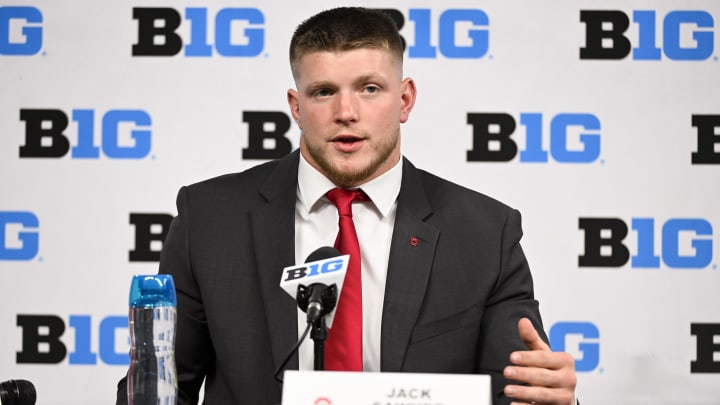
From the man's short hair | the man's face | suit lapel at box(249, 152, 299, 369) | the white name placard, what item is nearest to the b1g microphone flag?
the white name placard

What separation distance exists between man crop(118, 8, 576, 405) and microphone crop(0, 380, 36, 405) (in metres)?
0.52

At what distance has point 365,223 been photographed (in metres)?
2.03

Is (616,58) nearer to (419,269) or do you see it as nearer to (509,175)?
(509,175)

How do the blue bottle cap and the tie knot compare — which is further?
the tie knot

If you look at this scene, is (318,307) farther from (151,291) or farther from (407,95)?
(407,95)

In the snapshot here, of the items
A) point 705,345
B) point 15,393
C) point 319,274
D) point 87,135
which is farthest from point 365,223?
point 705,345

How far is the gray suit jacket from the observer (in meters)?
1.89

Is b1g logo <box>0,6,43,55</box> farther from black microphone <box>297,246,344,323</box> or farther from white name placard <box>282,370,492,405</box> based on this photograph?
white name placard <box>282,370,492,405</box>

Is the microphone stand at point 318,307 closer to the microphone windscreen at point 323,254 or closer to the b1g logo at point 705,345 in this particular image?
the microphone windscreen at point 323,254

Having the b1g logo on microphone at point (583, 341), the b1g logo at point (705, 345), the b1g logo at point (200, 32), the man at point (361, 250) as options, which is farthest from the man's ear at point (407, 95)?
the b1g logo at point (705, 345)

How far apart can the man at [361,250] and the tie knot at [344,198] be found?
2 centimetres

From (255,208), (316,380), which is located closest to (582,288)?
(255,208)

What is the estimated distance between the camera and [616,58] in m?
3.11

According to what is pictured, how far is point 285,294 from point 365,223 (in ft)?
0.92
